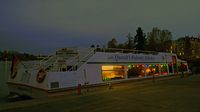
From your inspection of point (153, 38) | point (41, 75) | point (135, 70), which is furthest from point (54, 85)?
point (153, 38)

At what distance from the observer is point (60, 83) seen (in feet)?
47.6

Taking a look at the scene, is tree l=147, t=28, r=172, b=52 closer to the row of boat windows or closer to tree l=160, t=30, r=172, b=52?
tree l=160, t=30, r=172, b=52

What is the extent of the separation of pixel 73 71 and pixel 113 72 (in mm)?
4876

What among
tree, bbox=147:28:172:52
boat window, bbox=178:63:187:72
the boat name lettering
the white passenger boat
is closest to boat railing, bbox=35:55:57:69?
the white passenger boat

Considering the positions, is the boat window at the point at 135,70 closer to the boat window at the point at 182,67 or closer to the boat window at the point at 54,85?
the boat window at the point at 54,85

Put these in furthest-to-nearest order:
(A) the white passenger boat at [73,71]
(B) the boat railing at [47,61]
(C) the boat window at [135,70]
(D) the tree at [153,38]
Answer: (D) the tree at [153,38] → (C) the boat window at [135,70] → (B) the boat railing at [47,61] → (A) the white passenger boat at [73,71]

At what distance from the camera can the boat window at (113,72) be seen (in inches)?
719

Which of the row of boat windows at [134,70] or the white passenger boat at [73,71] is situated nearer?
the white passenger boat at [73,71]

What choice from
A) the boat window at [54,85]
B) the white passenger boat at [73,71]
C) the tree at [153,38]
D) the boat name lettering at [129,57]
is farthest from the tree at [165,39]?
the boat window at [54,85]

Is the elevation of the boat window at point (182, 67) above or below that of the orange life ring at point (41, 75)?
above

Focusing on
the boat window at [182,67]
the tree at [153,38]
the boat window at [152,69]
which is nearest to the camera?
the boat window at [152,69]

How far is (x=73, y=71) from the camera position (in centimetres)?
1536

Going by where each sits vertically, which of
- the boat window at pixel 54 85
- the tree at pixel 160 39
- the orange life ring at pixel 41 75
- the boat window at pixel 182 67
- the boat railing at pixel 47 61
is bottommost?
the boat window at pixel 54 85

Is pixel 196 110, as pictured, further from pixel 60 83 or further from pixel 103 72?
pixel 103 72
